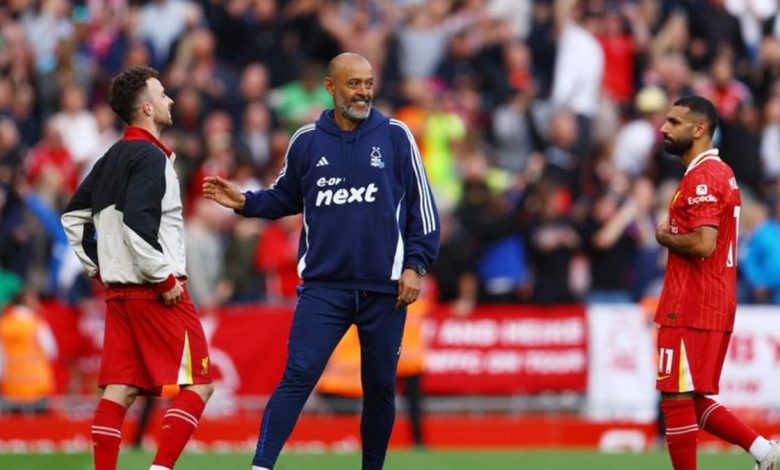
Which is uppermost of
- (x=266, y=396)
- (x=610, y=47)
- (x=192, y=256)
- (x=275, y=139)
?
(x=610, y=47)

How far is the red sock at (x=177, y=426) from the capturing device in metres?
9.80

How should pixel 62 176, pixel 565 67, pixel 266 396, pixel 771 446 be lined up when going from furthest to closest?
pixel 565 67, pixel 62 176, pixel 266 396, pixel 771 446

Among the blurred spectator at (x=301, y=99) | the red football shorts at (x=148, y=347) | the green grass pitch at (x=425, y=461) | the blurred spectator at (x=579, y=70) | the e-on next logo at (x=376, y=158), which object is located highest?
the blurred spectator at (x=579, y=70)

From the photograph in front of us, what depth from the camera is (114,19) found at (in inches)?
884

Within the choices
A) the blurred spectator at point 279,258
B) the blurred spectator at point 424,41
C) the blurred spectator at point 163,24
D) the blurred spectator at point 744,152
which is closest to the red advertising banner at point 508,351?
the blurred spectator at point 279,258

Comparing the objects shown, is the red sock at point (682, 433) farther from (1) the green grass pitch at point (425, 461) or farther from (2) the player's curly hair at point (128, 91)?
(2) the player's curly hair at point (128, 91)

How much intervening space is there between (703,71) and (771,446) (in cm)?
1222

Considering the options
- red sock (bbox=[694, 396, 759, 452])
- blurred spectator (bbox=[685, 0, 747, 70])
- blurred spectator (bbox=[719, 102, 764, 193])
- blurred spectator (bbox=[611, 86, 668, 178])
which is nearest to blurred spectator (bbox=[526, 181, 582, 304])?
blurred spectator (bbox=[611, 86, 668, 178])

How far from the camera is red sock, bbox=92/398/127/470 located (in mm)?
9820

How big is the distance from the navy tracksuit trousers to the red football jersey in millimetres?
1591

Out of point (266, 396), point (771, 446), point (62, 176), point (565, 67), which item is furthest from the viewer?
point (565, 67)

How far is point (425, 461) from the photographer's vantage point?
517 inches

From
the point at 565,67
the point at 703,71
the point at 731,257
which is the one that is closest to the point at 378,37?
the point at 565,67

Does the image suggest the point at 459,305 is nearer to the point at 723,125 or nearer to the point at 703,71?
the point at 723,125
